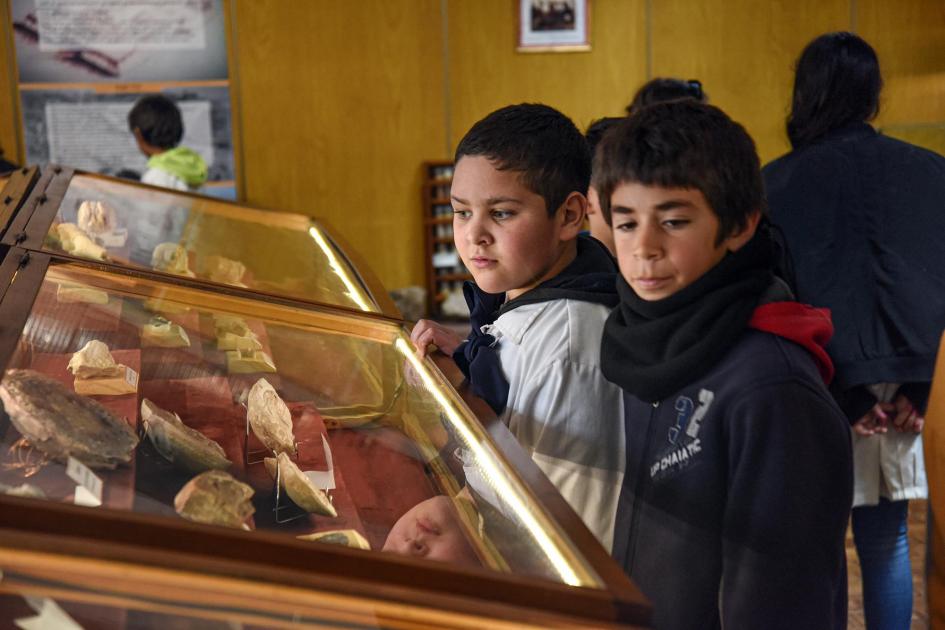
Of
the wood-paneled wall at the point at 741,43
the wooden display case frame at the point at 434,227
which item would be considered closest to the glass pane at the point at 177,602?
the wooden display case frame at the point at 434,227

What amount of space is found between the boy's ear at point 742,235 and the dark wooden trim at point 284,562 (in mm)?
556

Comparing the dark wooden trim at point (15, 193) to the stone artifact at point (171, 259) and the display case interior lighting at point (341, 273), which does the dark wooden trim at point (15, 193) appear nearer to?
the stone artifact at point (171, 259)

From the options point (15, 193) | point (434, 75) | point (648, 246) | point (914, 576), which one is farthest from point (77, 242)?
point (434, 75)

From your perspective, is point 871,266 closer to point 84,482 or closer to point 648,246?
point 648,246

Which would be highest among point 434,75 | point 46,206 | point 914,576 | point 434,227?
point 434,75

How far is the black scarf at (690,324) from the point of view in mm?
1100

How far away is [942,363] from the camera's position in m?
1.23

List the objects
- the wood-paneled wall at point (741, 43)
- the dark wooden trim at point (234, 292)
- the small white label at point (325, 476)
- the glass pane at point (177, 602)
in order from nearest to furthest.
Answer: the glass pane at point (177, 602), the small white label at point (325, 476), the dark wooden trim at point (234, 292), the wood-paneled wall at point (741, 43)

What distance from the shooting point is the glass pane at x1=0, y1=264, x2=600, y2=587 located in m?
0.91

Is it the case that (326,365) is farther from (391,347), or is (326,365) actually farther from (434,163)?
(434,163)

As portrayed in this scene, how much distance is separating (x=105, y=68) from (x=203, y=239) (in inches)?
151

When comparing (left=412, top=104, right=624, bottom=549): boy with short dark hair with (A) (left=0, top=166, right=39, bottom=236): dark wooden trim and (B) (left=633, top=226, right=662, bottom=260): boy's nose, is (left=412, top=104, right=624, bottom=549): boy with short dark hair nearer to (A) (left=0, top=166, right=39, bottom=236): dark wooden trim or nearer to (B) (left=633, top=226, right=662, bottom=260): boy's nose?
(B) (left=633, top=226, right=662, bottom=260): boy's nose

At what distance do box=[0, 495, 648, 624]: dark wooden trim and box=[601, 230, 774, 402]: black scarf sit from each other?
0.46 m

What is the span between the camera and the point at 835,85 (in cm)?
214
